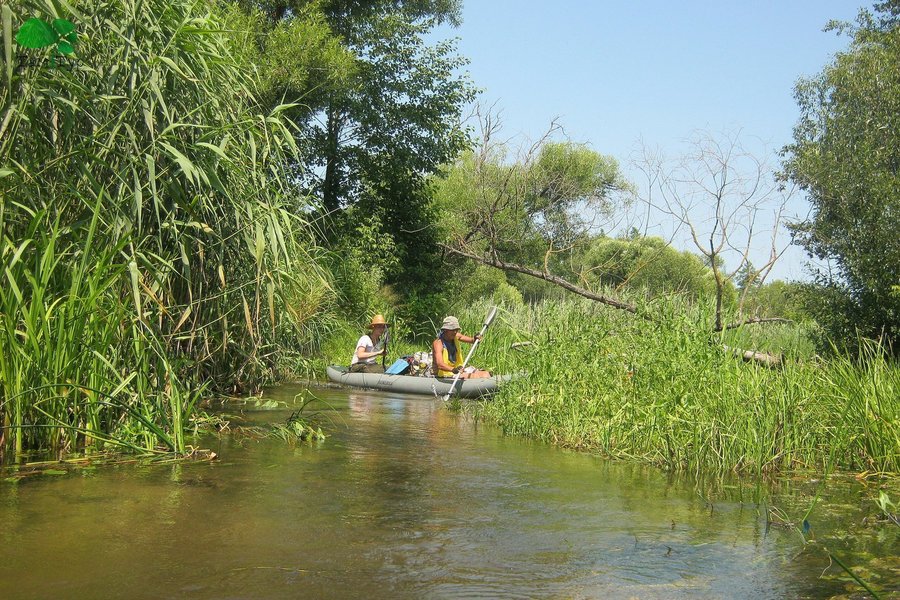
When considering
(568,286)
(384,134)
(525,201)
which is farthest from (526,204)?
(568,286)

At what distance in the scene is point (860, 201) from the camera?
36.9 feet

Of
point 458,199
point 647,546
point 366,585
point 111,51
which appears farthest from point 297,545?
point 458,199

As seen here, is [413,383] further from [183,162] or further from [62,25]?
[62,25]

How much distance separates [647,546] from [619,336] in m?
3.67

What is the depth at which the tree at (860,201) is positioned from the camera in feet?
35.3

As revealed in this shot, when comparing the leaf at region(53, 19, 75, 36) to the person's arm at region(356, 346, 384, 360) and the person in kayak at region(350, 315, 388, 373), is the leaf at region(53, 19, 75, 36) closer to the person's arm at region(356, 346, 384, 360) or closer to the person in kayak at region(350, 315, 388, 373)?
the person in kayak at region(350, 315, 388, 373)

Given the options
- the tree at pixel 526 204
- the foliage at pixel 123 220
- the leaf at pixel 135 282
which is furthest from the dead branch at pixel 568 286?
the leaf at pixel 135 282

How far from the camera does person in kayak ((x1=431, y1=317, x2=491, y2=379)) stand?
1135 centimetres

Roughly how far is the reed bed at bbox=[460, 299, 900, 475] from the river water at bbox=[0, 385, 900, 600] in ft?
0.99

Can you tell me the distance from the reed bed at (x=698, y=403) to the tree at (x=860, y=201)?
4.20m

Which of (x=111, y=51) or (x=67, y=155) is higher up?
(x=111, y=51)

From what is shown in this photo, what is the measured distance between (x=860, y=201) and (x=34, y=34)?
9.89 metres

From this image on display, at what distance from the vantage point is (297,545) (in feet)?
13.5

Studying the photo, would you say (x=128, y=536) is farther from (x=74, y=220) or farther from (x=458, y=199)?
(x=458, y=199)
